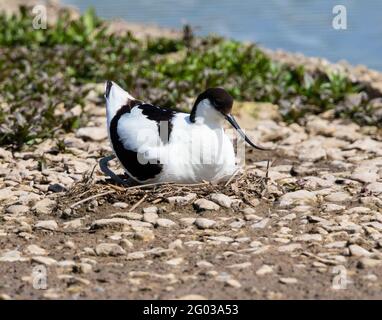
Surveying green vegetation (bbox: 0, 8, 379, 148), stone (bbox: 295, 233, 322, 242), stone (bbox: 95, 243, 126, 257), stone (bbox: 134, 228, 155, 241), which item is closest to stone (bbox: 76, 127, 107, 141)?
green vegetation (bbox: 0, 8, 379, 148)

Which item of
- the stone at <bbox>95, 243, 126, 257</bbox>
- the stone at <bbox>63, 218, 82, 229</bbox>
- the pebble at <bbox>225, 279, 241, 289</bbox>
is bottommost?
the pebble at <bbox>225, 279, 241, 289</bbox>

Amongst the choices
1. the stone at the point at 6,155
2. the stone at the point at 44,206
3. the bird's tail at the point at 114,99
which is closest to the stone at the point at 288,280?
the stone at the point at 44,206

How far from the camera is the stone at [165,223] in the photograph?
215 inches

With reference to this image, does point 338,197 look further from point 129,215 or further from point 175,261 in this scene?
point 175,261

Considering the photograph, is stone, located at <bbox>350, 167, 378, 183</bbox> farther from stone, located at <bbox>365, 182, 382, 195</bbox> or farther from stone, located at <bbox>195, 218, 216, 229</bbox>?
stone, located at <bbox>195, 218, 216, 229</bbox>

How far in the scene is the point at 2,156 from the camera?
705cm

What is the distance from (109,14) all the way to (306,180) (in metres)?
7.99

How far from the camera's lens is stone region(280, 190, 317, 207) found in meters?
5.84

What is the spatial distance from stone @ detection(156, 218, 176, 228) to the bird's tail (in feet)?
3.66

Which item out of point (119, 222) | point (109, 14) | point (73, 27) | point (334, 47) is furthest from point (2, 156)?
point (109, 14)

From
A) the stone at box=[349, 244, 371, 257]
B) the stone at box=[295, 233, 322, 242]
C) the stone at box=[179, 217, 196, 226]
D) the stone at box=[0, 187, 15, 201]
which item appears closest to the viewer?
the stone at box=[349, 244, 371, 257]

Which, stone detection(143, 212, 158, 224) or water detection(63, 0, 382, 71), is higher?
water detection(63, 0, 382, 71)

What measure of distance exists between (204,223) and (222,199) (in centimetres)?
34

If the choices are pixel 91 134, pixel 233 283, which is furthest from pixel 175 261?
pixel 91 134
